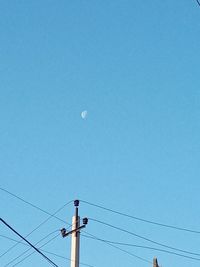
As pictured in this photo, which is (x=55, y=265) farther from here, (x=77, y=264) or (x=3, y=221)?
(x=3, y=221)

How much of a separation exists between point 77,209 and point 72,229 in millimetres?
1083

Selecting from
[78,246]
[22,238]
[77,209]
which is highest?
[77,209]

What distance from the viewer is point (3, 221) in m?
21.7

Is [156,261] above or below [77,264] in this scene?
above

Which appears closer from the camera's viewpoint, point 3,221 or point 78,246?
point 3,221

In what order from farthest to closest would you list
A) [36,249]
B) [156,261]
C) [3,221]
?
[156,261], [36,249], [3,221]

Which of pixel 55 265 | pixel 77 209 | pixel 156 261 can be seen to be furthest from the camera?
pixel 156 261

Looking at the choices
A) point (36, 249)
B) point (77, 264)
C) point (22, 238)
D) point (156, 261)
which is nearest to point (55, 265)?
point (77, 264)

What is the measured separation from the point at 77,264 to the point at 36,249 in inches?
120

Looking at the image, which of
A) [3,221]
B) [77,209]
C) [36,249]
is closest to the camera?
[3,221]

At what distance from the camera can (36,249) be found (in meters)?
24.2

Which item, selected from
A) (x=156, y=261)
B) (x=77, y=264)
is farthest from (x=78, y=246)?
(x=156, y=261)

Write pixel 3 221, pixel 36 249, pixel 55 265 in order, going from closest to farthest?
pixel 3 221
pixel 36 249
pixel 55 265

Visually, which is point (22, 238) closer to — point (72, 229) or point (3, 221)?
point (3, 221)
